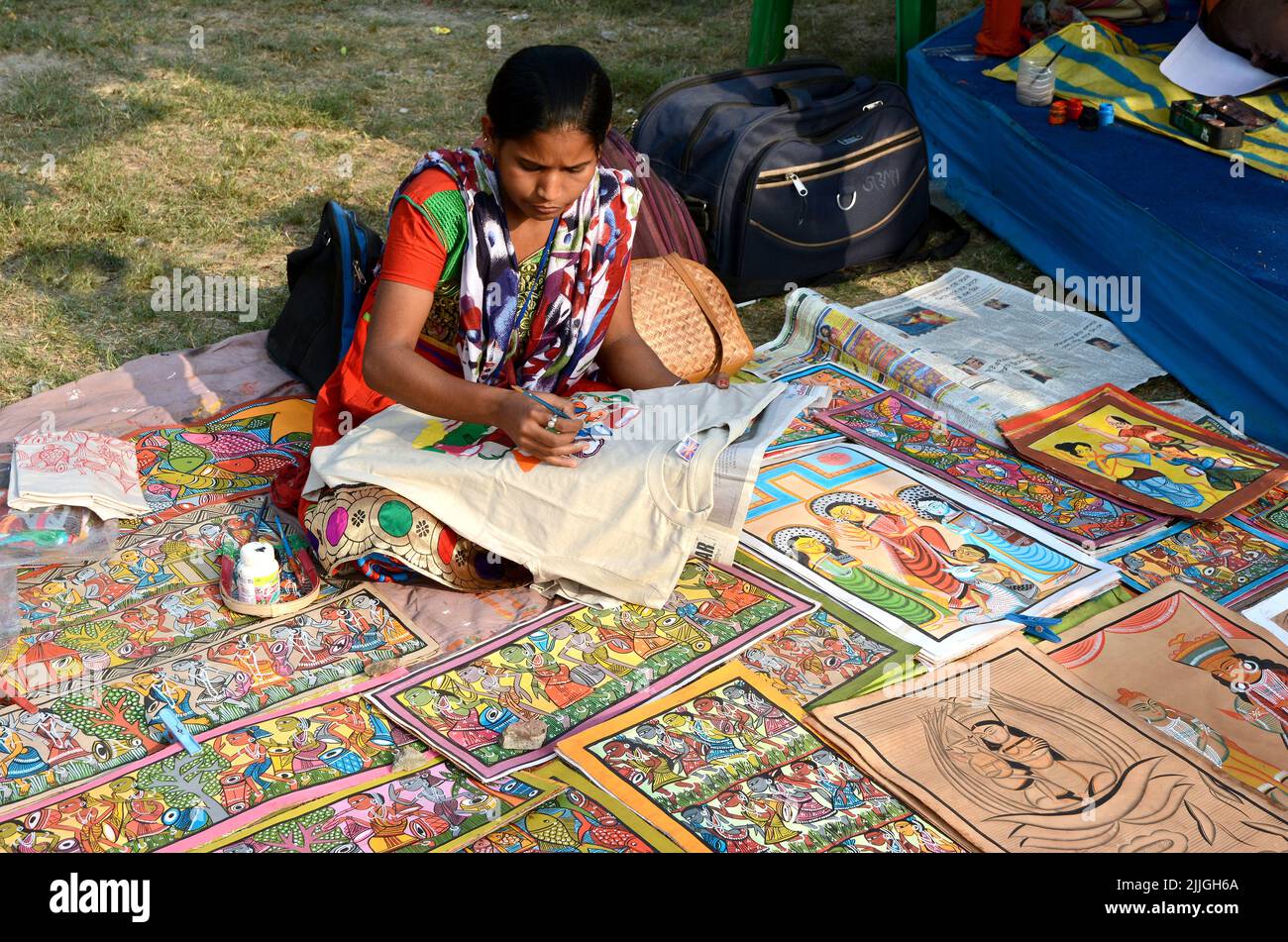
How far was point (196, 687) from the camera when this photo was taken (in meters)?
2.30

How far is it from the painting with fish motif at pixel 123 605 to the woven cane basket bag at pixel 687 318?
3.89 ft

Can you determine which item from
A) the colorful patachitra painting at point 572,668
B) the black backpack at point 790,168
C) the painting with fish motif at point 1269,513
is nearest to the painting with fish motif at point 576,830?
the colorful patachitra painting at point 572,668

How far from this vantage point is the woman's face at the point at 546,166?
2242 millimetres

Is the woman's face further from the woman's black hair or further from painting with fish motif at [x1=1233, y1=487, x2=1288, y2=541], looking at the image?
painting with fish motif at [x1=1233, y1=487, x2=1288, y2=541]

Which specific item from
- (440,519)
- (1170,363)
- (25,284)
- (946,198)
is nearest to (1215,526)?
(1170,363)

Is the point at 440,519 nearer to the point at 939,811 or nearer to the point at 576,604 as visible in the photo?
the point at 576,604

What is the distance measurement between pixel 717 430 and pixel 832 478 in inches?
25.2

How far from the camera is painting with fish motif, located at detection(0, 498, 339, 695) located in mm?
2357

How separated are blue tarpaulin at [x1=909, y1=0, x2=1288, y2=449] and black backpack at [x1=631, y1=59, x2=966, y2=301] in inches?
13.5

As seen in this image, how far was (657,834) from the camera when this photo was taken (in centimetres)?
198

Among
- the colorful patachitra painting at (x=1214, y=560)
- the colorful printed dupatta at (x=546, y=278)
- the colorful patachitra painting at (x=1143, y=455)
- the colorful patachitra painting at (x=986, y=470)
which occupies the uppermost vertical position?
the colorful printed dupatta at (x=546, y=278)

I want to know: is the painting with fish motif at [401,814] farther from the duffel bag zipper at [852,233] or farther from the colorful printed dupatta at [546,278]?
the duffel bag zipper at [852,233]

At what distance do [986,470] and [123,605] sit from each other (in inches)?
81.1

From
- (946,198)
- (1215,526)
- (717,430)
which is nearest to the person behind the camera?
(717,430)
